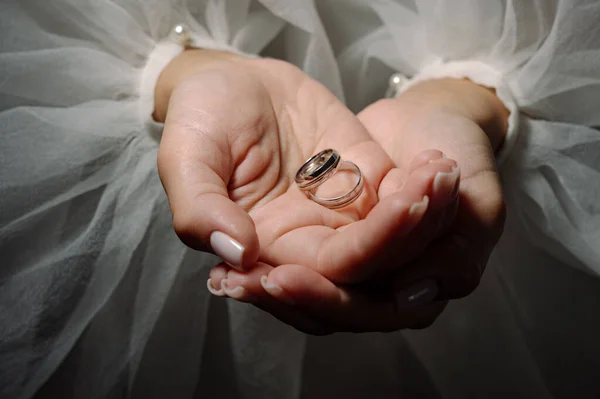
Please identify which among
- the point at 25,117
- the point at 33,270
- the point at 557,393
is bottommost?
the point at 557,393

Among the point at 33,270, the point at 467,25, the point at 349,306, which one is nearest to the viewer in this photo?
the point at 349,306

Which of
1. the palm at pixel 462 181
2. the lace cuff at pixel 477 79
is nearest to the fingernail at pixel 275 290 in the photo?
the palm at pixel 462 181

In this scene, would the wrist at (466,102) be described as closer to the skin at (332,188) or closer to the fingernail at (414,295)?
the skin at (332,188)

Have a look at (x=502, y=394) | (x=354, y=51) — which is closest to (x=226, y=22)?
(x=354, y=51)

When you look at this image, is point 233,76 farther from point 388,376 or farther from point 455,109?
point 388,376

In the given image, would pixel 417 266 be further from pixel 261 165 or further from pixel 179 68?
pixel 179 68

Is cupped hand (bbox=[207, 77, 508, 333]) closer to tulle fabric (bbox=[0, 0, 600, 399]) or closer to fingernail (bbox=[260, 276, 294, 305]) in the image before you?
fingernail (bbox=[260, 276, 294, 305])
